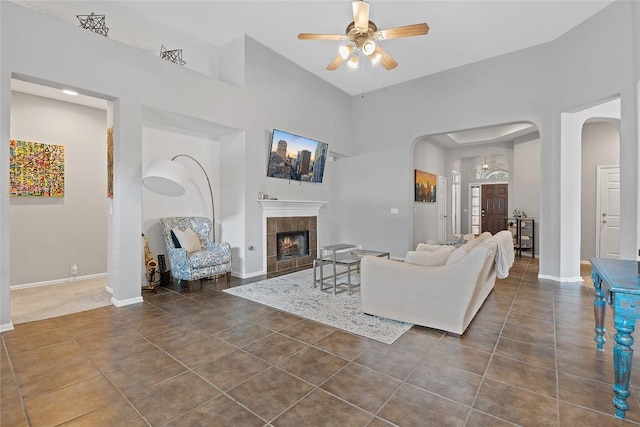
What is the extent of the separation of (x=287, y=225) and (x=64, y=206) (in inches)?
143

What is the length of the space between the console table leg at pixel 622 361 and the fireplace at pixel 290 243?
14.5 feet

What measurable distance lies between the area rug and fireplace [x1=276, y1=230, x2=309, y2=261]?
72cm

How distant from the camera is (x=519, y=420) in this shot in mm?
1704

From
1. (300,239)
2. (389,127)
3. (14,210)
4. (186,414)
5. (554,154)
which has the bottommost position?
(186,414)

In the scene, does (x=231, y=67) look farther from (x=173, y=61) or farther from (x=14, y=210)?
(x=14, y=210)

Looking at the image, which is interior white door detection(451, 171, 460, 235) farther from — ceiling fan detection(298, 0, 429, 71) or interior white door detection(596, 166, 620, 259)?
ceiling fan detection(298, 0, 429, 71)

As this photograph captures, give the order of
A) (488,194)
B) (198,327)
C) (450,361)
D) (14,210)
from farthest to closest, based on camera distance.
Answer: (488,194) < (14,210) < (198,327) < (450,361)

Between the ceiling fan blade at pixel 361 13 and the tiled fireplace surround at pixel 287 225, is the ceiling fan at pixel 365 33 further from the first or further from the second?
the tiled fireplace surround at pixel 287 225

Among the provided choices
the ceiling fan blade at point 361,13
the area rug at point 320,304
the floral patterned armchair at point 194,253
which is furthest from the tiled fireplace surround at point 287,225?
the ceiling fan blade at point 361,13

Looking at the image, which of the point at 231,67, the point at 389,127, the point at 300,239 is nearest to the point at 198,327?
the point at 300,239

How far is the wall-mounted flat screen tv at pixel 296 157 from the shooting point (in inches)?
221

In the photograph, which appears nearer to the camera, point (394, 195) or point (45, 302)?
point (45, 302)

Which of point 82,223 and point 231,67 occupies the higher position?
point 231,67

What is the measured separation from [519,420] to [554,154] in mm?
4737
